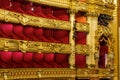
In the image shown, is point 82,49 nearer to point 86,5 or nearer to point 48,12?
point 86,5

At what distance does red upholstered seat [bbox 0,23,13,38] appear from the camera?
34.3ft

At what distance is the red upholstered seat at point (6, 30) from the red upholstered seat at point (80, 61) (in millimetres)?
3330

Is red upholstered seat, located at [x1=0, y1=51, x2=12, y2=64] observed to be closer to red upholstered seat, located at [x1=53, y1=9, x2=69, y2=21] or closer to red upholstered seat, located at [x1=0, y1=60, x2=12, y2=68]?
red upholstered seat, located at [x1=0, y1=60, x2=12, y2=68]

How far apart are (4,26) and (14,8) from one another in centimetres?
76

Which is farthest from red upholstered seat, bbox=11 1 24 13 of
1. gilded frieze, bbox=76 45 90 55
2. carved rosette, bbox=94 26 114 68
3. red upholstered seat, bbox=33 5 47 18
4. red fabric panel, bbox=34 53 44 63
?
carved rosette, bbox=94 26 114 68

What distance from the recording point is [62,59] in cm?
1248

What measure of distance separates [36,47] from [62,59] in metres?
1.57

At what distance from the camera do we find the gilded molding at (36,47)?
1027 centimetres

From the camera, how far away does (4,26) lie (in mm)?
10547

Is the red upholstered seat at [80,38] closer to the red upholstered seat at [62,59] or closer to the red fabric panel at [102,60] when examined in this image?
the red upholstered seat at [62,59]

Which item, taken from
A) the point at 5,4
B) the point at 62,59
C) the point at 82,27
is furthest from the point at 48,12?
the point at 5,4

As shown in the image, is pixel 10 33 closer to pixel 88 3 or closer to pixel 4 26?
pixel 4 26

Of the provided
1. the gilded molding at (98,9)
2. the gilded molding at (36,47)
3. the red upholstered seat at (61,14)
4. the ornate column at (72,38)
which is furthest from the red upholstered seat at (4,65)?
the gilded molding at (98,9)

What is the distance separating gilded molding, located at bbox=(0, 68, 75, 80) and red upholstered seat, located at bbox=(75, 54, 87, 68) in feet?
1.65
